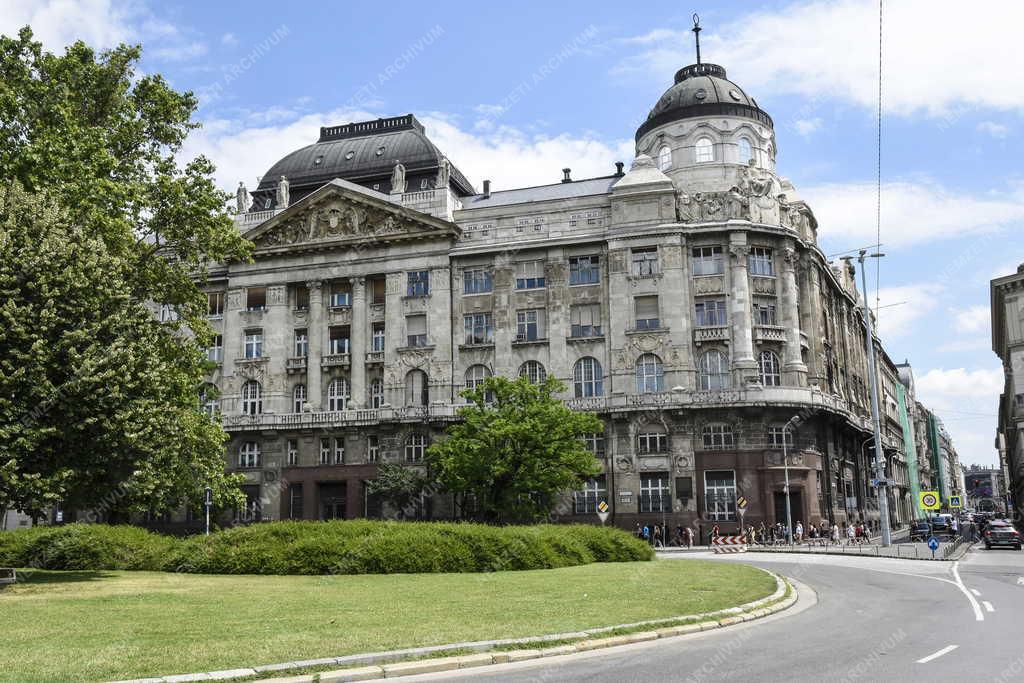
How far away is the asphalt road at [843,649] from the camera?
39.0 feet

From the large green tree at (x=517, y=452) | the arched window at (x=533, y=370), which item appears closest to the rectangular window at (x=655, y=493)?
the large green tree at (x=517, y=452)

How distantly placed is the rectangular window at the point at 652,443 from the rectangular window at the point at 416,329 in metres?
17.8

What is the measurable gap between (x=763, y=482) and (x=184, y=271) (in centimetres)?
3979

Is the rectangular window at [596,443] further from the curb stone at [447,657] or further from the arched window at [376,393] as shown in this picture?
the curb stone at [447,657]

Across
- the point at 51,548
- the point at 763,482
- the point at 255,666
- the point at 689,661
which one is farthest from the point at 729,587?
the point at 763,482

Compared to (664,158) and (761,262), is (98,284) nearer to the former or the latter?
(761,262)

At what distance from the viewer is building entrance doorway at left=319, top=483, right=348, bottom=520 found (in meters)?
65.7

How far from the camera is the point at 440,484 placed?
62.0m

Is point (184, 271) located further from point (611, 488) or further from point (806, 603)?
point (611, 488)

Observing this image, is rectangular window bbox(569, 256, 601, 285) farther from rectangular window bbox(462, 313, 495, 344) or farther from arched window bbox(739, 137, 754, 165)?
arched window bbox(739, 137, 754, 165)

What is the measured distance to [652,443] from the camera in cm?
6122

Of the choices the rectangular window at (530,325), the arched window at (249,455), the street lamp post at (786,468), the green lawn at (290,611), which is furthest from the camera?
the arched window at (249,455)

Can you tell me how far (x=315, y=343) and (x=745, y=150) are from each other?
118 feet

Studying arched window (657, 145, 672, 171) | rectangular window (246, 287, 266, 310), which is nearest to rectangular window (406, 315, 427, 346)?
rectangular window (246, 287, 266, 310)
